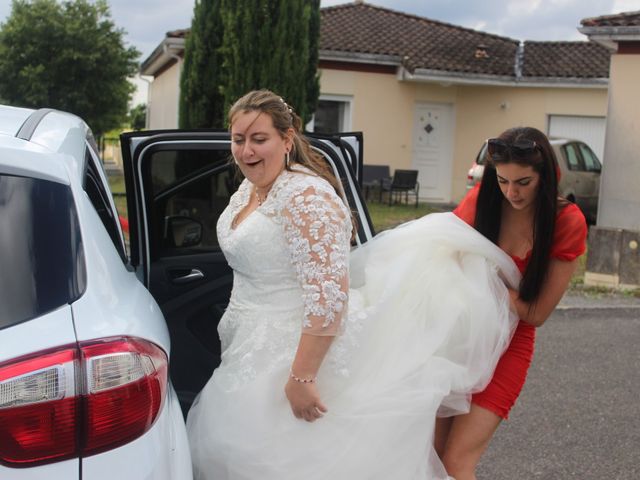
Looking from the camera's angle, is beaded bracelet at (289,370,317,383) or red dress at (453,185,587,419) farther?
red dress at (453,185,587,419)

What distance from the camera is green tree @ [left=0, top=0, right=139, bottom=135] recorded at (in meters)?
25.5

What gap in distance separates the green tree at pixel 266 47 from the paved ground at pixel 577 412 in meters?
6.17

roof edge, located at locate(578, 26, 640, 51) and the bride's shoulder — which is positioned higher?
roof edge, located at locate(578, 26, 640, 51)

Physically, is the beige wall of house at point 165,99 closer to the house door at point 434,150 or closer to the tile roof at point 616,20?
the house door at point 434,150

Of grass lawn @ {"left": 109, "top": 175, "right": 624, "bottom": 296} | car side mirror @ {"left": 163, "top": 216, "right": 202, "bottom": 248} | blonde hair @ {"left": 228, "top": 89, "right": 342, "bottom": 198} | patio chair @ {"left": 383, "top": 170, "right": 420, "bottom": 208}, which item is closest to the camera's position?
blonde hair @ {"left": 228, "top": 89, "right": 342, "bottom": 198}

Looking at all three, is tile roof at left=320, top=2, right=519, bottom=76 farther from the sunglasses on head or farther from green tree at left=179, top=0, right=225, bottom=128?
the sunglasses on head

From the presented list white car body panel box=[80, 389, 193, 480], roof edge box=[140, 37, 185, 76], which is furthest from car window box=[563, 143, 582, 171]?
white car body panel box=[80, 389, 193, 480]

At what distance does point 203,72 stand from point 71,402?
36.3 ft

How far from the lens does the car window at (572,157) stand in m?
15.9

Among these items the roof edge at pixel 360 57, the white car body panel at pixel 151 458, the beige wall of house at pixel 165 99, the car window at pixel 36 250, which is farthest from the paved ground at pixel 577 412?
the beige wall of house at pixel 165 99

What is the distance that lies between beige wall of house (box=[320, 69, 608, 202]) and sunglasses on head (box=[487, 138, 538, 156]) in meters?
15.8

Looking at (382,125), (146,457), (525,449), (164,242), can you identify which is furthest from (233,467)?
(382,125)

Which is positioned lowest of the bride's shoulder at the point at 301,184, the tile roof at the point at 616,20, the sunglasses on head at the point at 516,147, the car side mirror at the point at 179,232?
the car side mirror at the point at 179,232

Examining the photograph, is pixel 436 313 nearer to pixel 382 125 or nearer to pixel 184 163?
pixel 184 163
